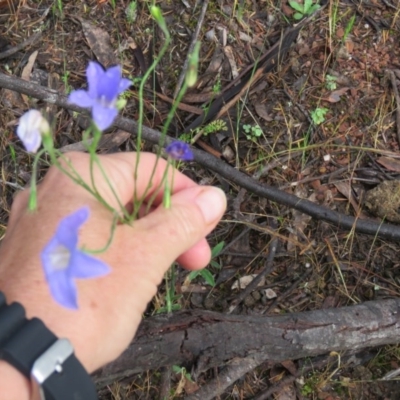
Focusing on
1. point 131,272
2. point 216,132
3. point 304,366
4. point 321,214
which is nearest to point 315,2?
point 216,132

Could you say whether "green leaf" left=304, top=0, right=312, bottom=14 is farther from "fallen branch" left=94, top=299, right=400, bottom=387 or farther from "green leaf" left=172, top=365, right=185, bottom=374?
"green leaf" left=172, top=365, right=185, bottom=374

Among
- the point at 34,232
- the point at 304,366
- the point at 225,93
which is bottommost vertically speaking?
the point at 304,366

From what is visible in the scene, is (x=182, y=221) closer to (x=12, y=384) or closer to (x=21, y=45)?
(x=12, y=384)

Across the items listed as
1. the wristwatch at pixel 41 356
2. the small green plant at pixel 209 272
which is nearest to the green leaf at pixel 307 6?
the small green plant at pixel 209 272

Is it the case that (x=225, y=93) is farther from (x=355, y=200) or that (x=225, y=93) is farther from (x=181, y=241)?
(x=181, y=241)

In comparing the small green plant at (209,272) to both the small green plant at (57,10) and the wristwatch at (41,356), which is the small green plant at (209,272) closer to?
the wristwatch at (41,356)

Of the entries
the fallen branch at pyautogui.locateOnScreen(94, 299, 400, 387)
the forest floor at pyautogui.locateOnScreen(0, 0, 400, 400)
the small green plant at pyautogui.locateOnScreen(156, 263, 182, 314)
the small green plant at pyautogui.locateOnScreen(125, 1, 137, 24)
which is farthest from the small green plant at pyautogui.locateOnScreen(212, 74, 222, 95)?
the fallen branch at pyautogui.locateOnScreen(94, 299, 400, 387)

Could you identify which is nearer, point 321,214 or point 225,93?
point 321,214
